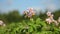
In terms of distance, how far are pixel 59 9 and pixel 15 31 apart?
4.54 feet

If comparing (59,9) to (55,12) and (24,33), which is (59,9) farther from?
(24,33)

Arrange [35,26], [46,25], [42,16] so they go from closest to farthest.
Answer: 1. [35,26]
2. [46,25]
3. [42,16]

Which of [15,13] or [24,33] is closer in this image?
[24,33]

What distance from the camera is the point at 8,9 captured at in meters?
3.41

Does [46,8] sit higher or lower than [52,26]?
higher

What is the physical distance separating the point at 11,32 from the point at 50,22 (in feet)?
1.64

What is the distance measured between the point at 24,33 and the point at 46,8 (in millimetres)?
1147

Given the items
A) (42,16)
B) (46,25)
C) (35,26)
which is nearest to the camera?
(35,26)

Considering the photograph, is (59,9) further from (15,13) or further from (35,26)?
(35,26)

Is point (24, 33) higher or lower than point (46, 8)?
lower

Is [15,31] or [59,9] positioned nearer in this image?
[15,31]

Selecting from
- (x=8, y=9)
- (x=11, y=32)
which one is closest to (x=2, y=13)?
(x=8, y=9)

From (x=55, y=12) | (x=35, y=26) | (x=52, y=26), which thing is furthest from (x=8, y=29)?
(x=55, y=12)

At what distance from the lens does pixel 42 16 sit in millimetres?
3250
